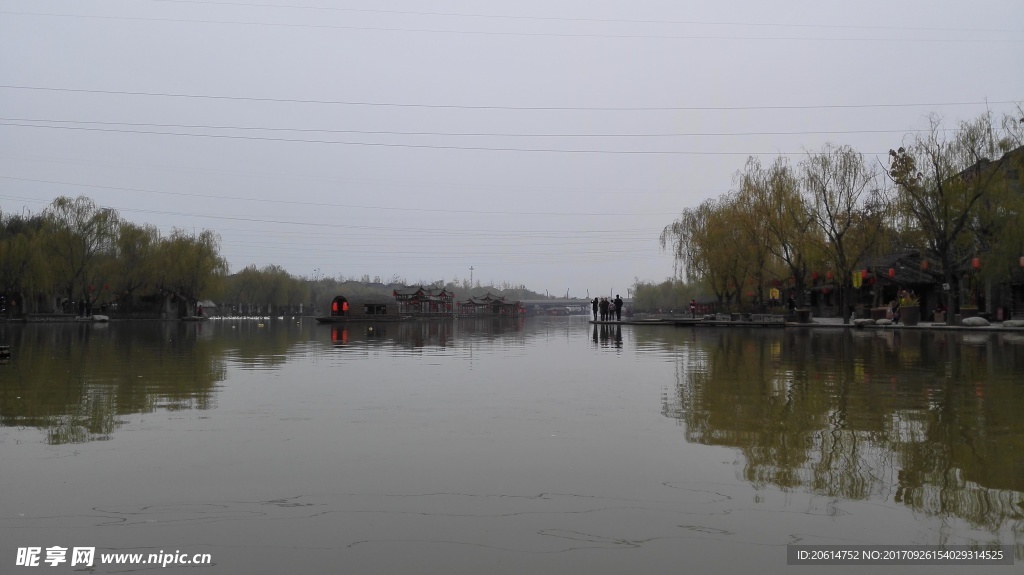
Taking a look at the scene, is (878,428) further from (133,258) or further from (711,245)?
(133,258)

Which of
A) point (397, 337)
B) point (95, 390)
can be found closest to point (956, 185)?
point (397, 337)

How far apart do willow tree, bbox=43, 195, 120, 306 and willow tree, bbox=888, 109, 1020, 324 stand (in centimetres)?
5231

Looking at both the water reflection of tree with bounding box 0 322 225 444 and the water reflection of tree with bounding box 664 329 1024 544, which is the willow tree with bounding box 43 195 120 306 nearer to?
the water reflection of tree with bounding box 0 322 225 444

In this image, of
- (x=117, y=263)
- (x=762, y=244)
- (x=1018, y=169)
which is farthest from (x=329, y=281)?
(x=1018, y=169)

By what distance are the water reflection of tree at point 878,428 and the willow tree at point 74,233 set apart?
178 ft

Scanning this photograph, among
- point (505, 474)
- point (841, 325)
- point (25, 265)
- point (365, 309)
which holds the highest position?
point (25, 265)

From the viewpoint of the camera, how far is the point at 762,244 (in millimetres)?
42344

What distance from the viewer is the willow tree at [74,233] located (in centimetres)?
5428

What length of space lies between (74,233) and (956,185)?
55.8 metres

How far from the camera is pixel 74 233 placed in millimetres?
55031

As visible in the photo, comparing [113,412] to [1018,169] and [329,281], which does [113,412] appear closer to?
[1018,169]

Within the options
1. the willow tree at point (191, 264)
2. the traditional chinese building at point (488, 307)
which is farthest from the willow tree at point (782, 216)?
the traditional chinese building at point (488, 307)

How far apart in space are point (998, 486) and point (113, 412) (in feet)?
25.0

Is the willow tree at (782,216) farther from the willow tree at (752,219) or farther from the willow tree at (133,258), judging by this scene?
the willow tree at (133,258)
